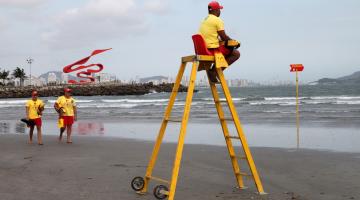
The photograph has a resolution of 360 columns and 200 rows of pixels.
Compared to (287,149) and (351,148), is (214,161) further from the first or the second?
(351,148)

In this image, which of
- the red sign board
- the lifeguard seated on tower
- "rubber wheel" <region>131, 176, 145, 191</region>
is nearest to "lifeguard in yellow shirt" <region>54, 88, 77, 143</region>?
the red sign board

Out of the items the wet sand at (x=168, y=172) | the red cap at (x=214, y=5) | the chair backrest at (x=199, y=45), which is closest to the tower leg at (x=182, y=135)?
the chair backrest at (x=199, y=45)

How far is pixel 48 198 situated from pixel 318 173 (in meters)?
4.47

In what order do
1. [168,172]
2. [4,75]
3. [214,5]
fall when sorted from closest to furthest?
1. [214,5]
2. [168,172]
3. [4,75]

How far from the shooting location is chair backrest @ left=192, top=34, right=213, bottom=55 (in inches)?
211

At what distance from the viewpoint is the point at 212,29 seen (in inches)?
215

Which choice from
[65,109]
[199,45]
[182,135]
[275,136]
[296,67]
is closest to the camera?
[182,135]

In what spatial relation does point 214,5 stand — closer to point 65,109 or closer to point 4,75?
point 65,109

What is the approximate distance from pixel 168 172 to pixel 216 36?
3.18 m

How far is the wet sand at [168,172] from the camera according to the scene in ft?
20.5

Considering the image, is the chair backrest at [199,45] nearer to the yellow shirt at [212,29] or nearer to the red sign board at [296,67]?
the yellow shirt at [212,29]

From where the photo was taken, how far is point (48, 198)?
6000mm

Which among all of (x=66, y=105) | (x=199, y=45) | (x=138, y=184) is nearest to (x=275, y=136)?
(x=66, y=105)

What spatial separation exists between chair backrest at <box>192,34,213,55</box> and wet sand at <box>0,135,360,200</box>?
195 cm
